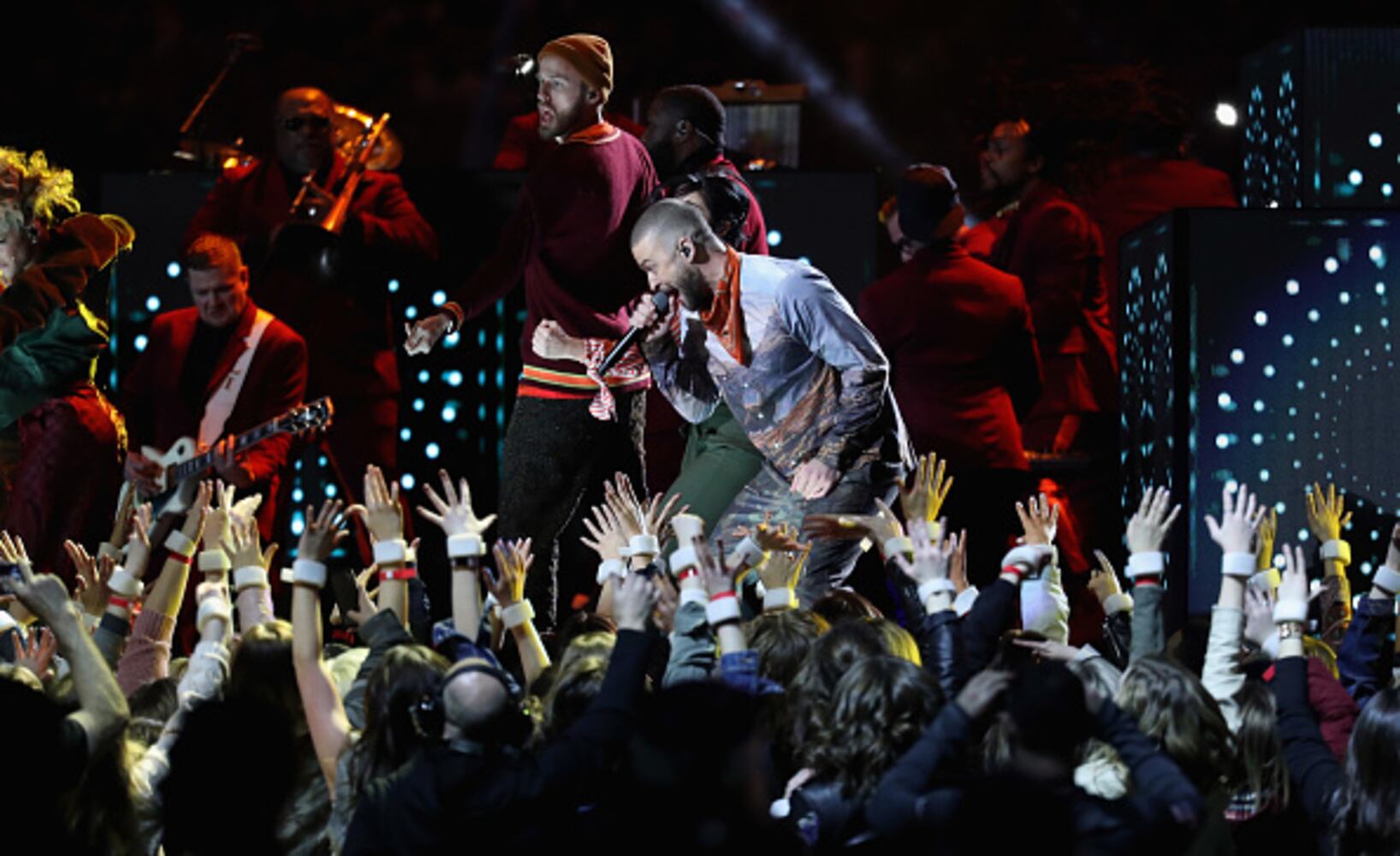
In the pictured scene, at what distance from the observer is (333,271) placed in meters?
7.85

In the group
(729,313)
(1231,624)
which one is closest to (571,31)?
(729,313)

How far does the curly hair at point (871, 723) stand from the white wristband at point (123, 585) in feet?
5.74

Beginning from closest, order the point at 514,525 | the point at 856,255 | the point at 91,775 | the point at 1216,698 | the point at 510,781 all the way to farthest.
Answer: the point at 510,781, the point at 91,775, the point at 1216,698, the point at 514,525, the point at 856,255

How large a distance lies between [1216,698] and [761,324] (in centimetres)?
201

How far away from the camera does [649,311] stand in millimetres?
6352

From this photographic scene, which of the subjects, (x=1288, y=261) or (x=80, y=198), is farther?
(x=80, y=198)

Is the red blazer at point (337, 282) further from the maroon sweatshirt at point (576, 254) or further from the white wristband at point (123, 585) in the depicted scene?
the white wristband at point (123, 585)

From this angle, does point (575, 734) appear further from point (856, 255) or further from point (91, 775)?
point (856, 255)

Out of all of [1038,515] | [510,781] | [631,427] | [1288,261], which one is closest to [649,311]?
[631,427]

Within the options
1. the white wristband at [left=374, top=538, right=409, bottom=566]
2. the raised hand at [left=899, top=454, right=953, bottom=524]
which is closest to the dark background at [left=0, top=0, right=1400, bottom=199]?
the raised hand at [left=899, top=454, right=953, bottom=524]

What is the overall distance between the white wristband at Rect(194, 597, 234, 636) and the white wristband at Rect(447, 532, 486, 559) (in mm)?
492

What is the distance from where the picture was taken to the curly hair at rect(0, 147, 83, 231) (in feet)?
25.1

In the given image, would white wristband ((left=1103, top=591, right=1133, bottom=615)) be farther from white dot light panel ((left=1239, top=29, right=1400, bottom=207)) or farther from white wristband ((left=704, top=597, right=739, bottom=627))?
white dot light panel ((left=1239, top=29, right=1400, bottom=207))

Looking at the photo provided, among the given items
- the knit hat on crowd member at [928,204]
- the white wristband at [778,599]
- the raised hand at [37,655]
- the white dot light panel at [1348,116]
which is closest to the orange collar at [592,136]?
the knit hat on crowd member at [928,204]
